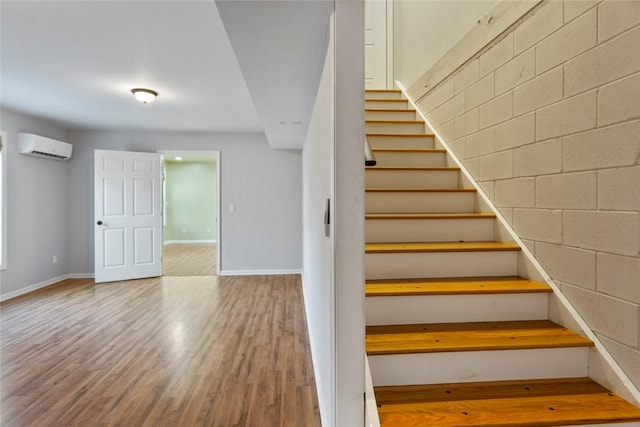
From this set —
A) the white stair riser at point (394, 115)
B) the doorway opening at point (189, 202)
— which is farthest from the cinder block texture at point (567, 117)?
the doorway opening at point (189, 202)

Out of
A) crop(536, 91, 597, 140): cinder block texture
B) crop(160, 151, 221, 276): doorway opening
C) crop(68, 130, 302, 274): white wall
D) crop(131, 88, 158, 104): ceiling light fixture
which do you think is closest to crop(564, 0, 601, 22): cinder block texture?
crop(536, 91, 597, 140): cinder block texture

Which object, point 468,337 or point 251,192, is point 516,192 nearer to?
point 468,337

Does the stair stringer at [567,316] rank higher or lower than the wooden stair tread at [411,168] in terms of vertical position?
lower

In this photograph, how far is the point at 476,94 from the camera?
229cm

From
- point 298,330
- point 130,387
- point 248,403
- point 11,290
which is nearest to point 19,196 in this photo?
point 11,290

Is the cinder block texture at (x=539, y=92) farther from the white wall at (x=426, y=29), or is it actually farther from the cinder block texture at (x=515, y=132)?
the white wall at (x=426, y=29)

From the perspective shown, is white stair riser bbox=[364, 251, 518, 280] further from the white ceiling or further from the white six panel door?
the white six panel door

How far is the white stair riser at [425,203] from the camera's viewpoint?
229cm

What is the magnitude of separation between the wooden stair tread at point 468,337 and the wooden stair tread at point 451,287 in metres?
0.16

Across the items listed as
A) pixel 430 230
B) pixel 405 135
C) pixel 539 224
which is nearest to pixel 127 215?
pixel 405 135

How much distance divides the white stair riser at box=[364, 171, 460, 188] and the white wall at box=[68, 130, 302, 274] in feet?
10.5

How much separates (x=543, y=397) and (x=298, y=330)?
2.16 metres

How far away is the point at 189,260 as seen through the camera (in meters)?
6.88

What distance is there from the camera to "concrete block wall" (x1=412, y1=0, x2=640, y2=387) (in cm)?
124
